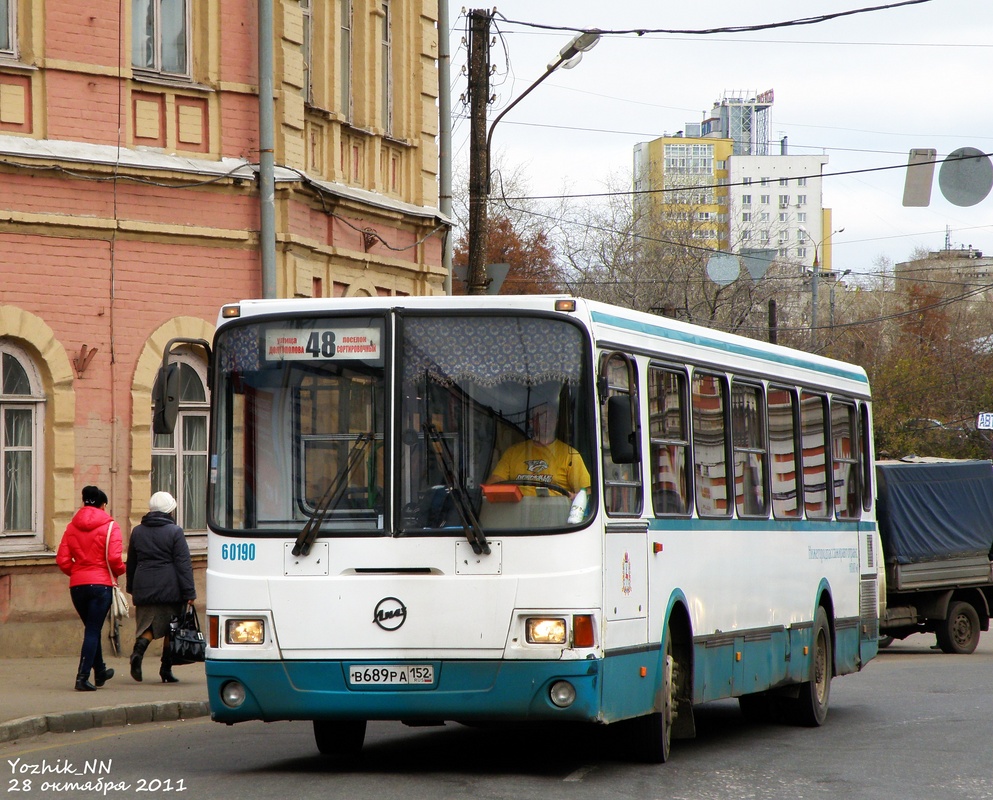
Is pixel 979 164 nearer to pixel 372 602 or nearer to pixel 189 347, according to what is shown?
pixel 189 347

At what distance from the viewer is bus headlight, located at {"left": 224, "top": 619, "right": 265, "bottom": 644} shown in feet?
31.3

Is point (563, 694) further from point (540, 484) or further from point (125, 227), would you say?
point (125, 227)

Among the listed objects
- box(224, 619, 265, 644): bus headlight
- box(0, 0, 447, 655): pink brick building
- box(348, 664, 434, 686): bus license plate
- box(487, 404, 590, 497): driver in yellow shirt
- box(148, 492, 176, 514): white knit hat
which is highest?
box(0, 0, 447, 655): pink brick building

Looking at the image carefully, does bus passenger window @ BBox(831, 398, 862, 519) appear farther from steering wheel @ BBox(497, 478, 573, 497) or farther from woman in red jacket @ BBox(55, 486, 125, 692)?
woman in red jacket @ BBox(55, 486, 125, 692)

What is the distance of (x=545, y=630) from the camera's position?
30.3 feet

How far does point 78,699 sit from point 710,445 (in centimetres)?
598

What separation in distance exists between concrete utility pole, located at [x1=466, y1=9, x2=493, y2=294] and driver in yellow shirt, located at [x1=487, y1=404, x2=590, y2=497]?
15272mm

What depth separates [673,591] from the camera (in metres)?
10.7

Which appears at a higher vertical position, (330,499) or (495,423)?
(495,423)

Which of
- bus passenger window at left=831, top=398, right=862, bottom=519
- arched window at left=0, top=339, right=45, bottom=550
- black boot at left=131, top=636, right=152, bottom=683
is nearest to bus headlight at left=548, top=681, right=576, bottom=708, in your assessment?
bus passenger window at left=831, top=398, right=862, bottom=519

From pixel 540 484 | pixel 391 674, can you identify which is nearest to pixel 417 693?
pixel 391 674

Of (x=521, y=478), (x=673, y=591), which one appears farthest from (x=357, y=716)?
(x=673, y=591)

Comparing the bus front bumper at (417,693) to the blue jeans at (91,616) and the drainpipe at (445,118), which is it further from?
the drainpipe at (445,118)

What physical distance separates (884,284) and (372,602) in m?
84.8
